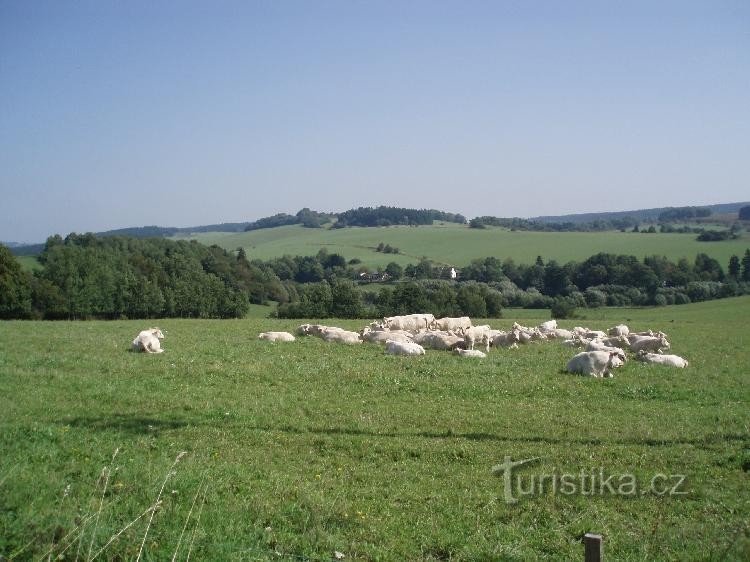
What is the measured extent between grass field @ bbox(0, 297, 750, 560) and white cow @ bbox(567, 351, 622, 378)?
53cm

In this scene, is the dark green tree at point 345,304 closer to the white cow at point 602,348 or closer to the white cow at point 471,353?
the white cow at point 471,353

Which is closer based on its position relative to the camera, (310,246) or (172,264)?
(172,264)

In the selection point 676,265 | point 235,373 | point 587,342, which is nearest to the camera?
point 235,373

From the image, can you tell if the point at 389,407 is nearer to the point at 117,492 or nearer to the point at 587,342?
the point at 117,492

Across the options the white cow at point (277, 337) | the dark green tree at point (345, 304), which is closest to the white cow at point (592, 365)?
the white cow at point (277, 337)

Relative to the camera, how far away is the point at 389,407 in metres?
12.3

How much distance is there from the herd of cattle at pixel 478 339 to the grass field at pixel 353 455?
2.75 feet

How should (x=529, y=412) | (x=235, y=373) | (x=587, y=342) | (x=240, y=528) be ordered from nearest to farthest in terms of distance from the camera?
(x=240, y=528)
(x=529, y=412)
(x=235, y=373)
(x=587, y=342)

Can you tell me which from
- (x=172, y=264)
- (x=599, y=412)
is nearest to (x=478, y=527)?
(x=599, y=412)

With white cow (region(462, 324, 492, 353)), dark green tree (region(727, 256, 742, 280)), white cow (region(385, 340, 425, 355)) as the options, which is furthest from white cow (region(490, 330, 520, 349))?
dark green tree (region(727, 256, 742, 280))

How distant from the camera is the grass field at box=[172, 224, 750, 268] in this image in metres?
97.5

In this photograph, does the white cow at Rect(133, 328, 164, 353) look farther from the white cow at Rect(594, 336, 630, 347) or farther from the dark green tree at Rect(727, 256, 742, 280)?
the dark green tree at Rect(727, 256, 742, 280)

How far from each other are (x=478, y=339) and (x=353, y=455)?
13.2 meters

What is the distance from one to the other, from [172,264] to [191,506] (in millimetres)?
60753
